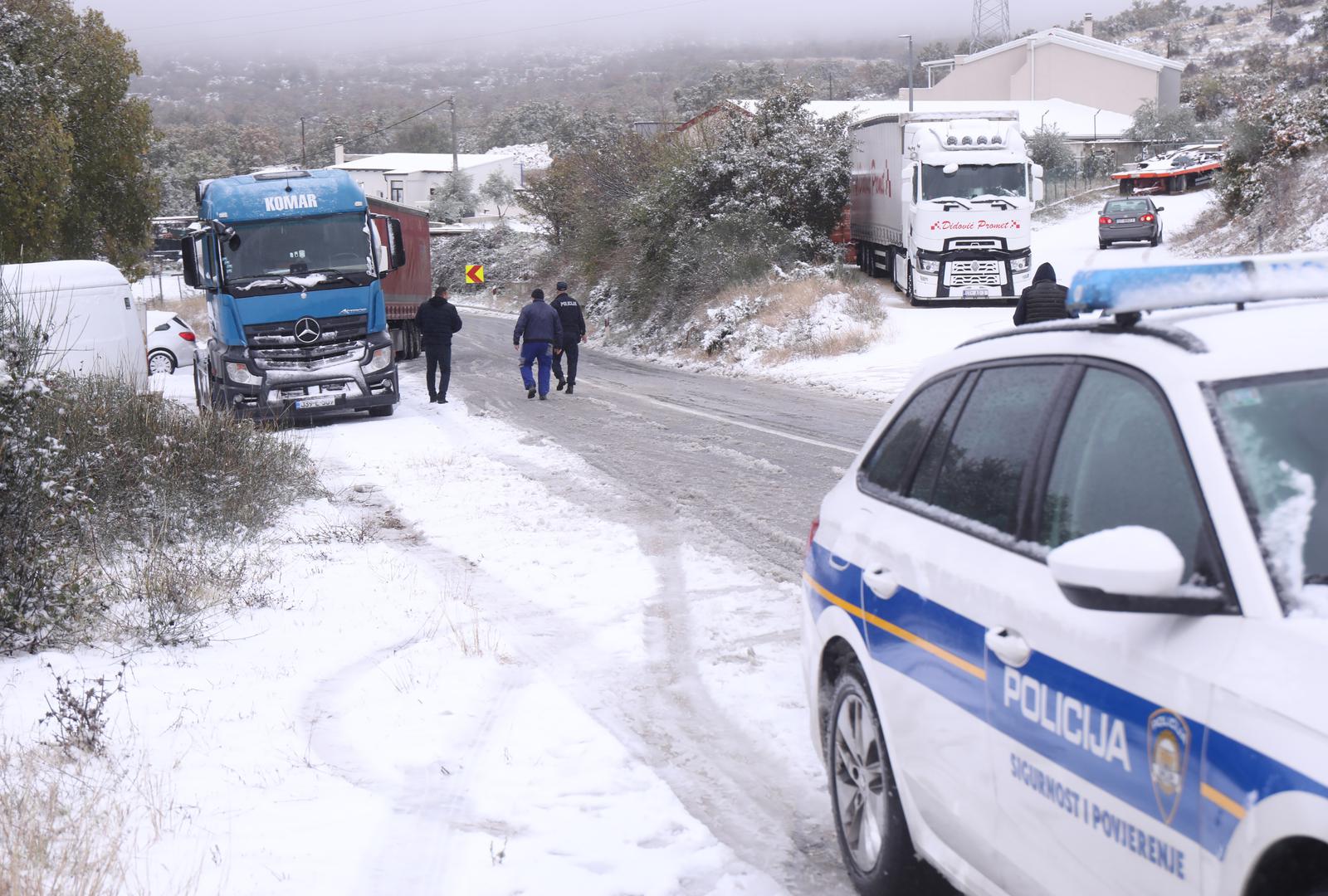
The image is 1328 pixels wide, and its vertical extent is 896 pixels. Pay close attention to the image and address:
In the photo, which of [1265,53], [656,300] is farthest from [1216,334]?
[1265,53]

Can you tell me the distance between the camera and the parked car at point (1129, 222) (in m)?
36.9

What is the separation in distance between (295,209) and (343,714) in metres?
14.5

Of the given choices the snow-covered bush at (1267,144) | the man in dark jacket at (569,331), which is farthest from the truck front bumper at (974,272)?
the man in dark jacket at (569,331)

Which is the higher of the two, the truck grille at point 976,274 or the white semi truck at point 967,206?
the white semi truck at point 967,206

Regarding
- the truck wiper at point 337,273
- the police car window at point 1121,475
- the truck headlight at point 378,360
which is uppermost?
the truck wiper at point 337,273

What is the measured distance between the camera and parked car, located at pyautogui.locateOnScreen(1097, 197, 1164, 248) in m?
36.9

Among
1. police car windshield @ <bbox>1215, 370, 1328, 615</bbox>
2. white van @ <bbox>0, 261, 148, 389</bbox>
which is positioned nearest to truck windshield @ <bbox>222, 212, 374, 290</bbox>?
white van @ <bbox>0, 261, 148, 389</bbox>

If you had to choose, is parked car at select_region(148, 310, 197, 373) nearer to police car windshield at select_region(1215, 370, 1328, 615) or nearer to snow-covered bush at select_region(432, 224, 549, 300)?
police car windshield at select_region(1215, 370, 1328, 615)

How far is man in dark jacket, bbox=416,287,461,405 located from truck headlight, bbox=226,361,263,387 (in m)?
3.04

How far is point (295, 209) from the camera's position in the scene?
63.4ft

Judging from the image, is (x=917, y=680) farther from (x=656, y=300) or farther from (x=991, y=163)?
(x=656, y=300)

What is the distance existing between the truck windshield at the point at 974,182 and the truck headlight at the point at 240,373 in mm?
15553

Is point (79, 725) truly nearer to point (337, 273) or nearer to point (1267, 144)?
point (337, 273)

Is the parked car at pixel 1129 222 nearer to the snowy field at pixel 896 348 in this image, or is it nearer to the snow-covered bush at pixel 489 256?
the snowy field at pixel 896 348
